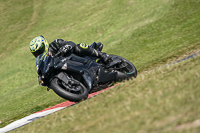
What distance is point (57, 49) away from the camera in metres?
7.45

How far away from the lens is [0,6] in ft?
110

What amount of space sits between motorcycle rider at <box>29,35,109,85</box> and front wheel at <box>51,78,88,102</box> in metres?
0.67

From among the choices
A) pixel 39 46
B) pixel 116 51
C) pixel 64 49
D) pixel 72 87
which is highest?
pixel 39 46

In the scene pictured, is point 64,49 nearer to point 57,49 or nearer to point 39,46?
point 57,49

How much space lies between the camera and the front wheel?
6328mm

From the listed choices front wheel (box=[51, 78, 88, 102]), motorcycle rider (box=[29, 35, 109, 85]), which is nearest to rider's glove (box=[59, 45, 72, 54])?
motorcycle rider (box=[29, 35, 109, 85])

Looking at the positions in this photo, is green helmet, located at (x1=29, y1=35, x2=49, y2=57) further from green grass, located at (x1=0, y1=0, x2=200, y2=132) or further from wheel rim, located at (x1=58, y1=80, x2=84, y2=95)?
green grass, located at (x1=0, y1=0, x2=200, y2=132)

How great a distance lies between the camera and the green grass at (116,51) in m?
3.78

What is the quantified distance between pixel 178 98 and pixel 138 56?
8.43 meters

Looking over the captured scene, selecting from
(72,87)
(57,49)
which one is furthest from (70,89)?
(57,49)

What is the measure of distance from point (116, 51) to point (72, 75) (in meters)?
8.03

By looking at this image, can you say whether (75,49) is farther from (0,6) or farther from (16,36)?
(0,6)

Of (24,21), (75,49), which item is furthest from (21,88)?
(24,21)

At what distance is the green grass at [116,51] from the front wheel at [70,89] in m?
0.35
